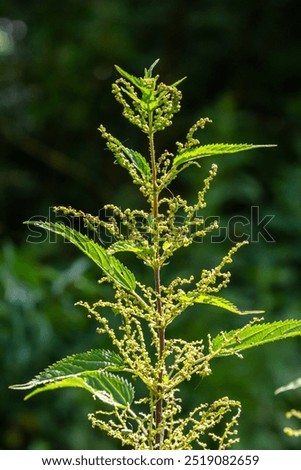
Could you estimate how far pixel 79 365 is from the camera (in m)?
0.60

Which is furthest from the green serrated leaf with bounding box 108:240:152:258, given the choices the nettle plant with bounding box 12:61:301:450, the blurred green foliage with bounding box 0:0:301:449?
the blurred green foliage with bounding box 0:0:301:449

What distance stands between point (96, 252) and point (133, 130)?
3.62 m

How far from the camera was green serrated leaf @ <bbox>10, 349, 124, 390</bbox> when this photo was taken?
0.57m

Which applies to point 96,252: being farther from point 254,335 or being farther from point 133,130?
point 133,130

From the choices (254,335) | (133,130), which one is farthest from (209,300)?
(133,130)

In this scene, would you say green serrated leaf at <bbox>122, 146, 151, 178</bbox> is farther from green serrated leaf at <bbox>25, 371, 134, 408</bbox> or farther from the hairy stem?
green serrated leaf at <bbox>25, 371, 134, 408</bbox>

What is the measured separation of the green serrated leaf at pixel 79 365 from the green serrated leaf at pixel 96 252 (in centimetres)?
6

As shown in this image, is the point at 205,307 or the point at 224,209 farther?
the point at 224,209

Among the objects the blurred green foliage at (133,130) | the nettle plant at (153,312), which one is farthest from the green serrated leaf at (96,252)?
the blurred green foliage at (133,130)

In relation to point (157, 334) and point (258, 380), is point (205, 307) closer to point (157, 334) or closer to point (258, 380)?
point (258, 380)

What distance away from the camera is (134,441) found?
601 millimetres

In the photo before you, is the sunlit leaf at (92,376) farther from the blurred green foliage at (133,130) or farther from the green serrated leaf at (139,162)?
the blurred green foliage at (133,130)

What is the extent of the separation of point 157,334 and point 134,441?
0.09m
